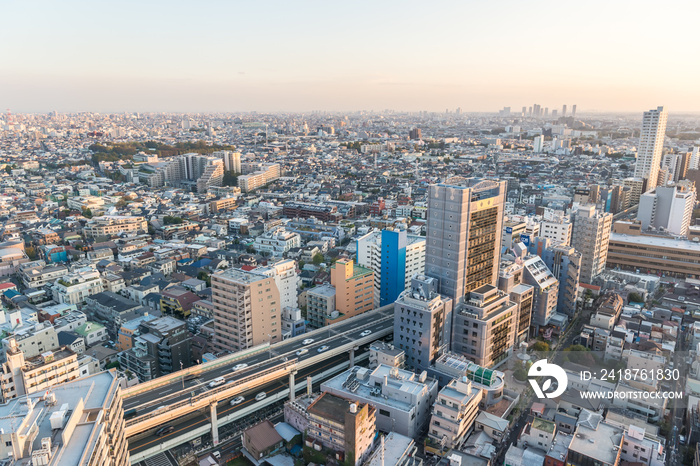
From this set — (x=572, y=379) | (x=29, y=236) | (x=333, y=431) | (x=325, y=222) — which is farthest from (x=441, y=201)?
(x=29, y=236)

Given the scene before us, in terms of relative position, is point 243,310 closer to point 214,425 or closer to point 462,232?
point 214,425

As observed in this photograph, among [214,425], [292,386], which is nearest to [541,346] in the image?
A: [292,386]

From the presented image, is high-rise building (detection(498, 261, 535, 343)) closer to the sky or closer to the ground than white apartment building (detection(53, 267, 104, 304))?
closer to the sky

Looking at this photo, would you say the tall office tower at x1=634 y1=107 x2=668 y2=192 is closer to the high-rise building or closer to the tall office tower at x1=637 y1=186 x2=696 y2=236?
the tall office tower at x1=637 y1=186 x2=696 y2=236

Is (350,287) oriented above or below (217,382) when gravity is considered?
above

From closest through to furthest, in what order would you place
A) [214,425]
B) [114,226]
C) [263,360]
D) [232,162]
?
1. [214,425]
2. [263,360]
3. [114,226]
4. [232,162]

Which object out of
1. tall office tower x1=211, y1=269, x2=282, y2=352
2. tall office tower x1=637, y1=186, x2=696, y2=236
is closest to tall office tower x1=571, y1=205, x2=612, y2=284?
tall office tower x1=637, y1=186, x2=696, y2=236

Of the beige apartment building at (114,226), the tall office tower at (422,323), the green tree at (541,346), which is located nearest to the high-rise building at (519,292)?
the green tree at (541,346)
